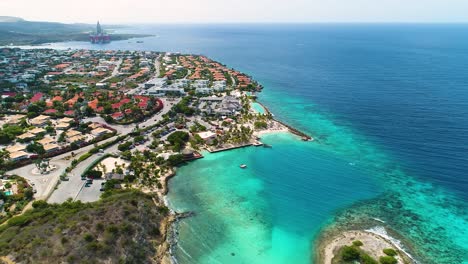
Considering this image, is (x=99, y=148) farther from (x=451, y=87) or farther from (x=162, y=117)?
(x=451, y=87)

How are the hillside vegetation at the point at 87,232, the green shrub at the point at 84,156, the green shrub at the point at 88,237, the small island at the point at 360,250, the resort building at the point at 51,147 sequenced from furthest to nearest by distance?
the resort building at the point at 51,147 < the green shrub at the point at 84,156 < the small island at the point at 360,250 < the green shrub at the point at 88,237 < the hillside vegetation at the point at 87,232

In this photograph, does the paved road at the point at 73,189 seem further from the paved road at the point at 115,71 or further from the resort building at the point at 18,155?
the paved road at the point at 115,71

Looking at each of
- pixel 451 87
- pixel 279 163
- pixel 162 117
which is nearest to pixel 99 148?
pixel 162 117

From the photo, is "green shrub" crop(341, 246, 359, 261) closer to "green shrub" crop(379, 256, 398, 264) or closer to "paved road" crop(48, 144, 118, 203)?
"green shrub" crop(379, 256, 398, 264)

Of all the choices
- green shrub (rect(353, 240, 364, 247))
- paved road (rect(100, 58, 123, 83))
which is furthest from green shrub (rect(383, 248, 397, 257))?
paved road (rect(100, 58, 123, 83))

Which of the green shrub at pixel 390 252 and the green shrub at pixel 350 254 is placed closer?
the green shrub at pixel 350 254

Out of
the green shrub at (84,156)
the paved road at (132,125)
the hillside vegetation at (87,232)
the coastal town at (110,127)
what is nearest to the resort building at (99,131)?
the coastal town at (110,127)

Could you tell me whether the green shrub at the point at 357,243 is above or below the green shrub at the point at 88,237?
below
